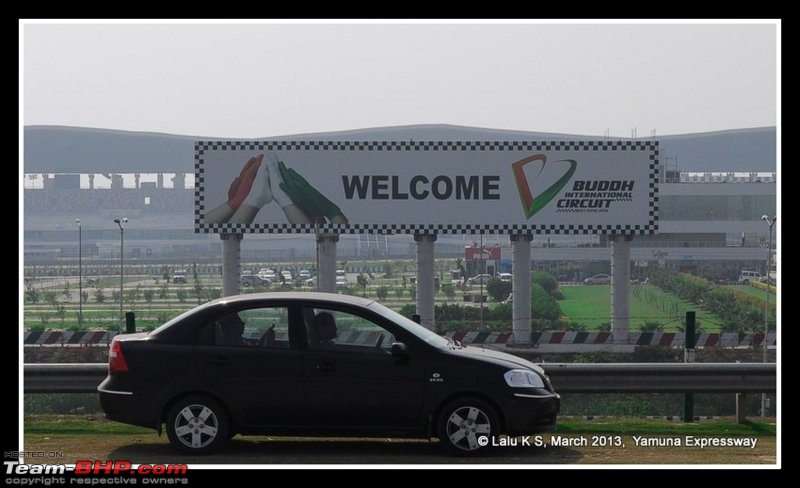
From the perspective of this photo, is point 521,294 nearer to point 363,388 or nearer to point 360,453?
point 360,453

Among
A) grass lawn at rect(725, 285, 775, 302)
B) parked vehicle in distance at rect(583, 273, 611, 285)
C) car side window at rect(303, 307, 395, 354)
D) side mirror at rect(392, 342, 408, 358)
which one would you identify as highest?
car side window at rect(303, 307, 395, 354)

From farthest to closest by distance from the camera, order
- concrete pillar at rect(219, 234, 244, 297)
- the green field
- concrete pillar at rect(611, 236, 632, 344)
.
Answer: the green field < concrete pillar at rect(611, 236, 632, 344) < concrete pillar at rect(219, 234, 244, 297)

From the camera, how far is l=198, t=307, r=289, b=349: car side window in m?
9.73

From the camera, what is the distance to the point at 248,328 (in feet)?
32.1

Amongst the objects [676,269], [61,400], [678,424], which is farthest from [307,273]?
[678,424]

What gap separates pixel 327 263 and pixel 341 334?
17.1 metres

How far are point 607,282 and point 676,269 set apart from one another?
5.71 metres

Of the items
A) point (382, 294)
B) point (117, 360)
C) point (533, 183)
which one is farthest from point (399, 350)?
point (382, 294)

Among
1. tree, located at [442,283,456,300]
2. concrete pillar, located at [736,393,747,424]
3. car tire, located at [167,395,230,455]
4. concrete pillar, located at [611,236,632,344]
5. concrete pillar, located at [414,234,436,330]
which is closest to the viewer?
car tire, located at [167,395,230,455]

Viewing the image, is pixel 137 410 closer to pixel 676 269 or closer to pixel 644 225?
pixel 644 225

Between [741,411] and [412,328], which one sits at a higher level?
[412,328]

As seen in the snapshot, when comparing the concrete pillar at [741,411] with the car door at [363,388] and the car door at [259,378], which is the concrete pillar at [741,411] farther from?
the car door at [259,378]

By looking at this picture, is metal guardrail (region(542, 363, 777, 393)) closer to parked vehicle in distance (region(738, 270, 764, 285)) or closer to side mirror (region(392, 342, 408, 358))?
side mirror (region(392, 342, 408, 358))

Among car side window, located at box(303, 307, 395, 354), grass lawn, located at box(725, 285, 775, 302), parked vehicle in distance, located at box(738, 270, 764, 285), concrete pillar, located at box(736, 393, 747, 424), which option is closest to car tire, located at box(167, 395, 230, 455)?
car side window, located at box(303, 307, 395, 354)
